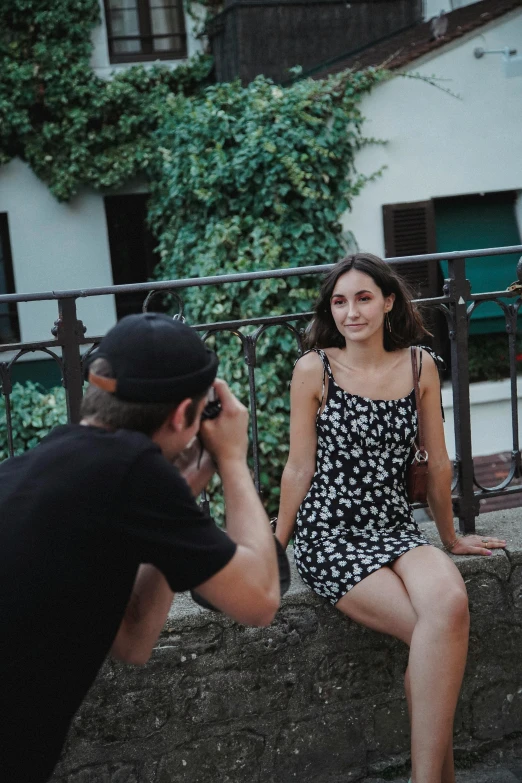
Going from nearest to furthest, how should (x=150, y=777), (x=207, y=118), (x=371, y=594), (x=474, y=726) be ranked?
(x=371, y=594), (x=150, y=777), (x=474, y=726), (x=207, y=118)

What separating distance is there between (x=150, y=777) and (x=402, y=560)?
1058 millimetres

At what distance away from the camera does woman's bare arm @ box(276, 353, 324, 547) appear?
10.2 ft

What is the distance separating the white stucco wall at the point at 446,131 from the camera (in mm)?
9000

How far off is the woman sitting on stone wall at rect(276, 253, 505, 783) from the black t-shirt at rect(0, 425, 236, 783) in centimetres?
130

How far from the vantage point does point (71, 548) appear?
5.50 ft

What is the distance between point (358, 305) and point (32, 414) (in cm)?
557

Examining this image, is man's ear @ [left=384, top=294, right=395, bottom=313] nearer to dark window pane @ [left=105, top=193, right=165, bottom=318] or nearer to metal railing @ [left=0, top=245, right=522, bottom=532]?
metal railing @ [left=0, top=245, right=522, bottom=532]

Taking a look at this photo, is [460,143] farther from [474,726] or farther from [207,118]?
[474,726]

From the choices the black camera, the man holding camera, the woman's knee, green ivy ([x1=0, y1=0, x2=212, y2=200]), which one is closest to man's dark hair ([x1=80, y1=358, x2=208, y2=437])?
the man holding camera

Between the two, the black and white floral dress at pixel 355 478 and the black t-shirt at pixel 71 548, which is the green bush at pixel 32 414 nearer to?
the black and white floral dress at pixel 355 478

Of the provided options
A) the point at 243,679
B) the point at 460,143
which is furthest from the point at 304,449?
the point at 460,143

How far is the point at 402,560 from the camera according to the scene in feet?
9.52

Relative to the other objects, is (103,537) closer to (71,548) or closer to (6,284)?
(71,548)

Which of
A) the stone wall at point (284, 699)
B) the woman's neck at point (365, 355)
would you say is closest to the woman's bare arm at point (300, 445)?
the woman's neck at point (365, 355)
